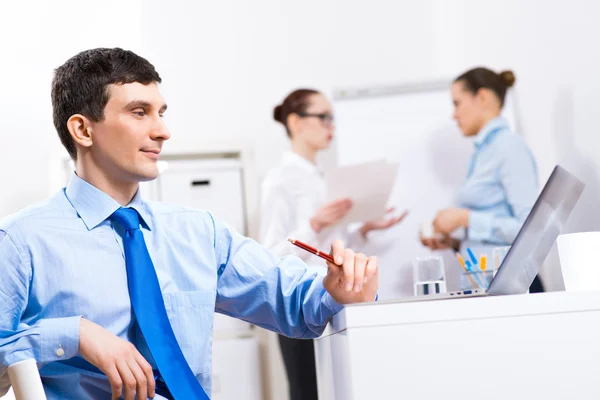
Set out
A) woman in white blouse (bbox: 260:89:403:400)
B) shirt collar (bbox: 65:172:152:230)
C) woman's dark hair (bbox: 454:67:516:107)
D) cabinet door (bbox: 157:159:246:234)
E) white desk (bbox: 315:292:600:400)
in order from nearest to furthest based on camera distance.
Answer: white desk (bbox: 315:292:600:400) < shirt collar (bbox: 65:172:152:230) < woman in white blouse (bbox: 260:89:403:400) < woman's dark hair (bbox: 454:67:516:107) < cabinet door (bbox: 157:159:246:234)

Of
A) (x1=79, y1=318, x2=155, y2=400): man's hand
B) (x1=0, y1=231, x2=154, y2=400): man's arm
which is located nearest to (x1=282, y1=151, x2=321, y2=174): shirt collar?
(x1=0, y1=231, x2=154, y2=400): man's arm

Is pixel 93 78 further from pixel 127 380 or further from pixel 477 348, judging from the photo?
pixel 477 348

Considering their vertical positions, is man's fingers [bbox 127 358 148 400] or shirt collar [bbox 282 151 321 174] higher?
shirt collar [bbox 282 151 321 174]

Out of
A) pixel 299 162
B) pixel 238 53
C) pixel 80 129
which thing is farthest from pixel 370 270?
pixel 238 53

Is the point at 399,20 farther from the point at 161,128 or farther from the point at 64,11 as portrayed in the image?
the point at 161,128

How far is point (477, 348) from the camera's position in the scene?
3.01ft

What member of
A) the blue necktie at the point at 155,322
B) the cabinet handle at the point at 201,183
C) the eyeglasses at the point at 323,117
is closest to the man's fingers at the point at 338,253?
the blue necktie at the point at 155,322

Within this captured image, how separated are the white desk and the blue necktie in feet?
1.14

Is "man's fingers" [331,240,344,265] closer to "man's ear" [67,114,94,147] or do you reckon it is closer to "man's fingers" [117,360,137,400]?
"man's fingers" [117,360,137,400]

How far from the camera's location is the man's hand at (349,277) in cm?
112

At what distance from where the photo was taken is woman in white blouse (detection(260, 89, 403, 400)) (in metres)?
2.94

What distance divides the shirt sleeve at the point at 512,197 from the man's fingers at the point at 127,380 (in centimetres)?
198

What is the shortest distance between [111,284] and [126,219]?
0.11m

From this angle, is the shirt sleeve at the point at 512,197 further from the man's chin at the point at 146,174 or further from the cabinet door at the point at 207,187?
the man's chin at the point at 146,174
